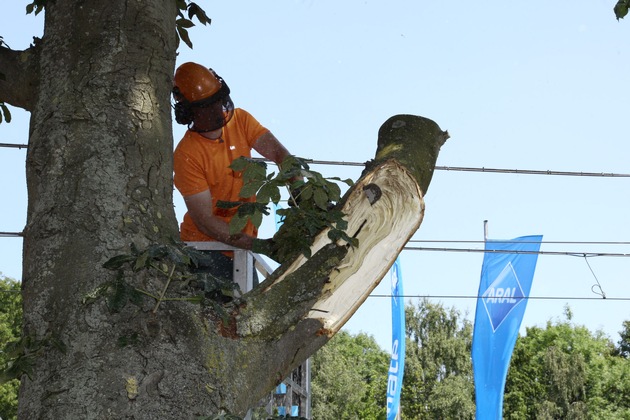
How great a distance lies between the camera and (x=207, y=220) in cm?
392

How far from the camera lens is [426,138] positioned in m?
3.00

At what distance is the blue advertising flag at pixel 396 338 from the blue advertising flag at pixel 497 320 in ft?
8.67

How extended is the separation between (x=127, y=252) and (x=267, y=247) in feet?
1.93

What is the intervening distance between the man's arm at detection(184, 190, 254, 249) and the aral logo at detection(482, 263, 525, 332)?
43.0 ft

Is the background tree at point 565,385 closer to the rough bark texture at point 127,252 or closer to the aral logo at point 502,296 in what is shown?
the aral logo at point 502,296

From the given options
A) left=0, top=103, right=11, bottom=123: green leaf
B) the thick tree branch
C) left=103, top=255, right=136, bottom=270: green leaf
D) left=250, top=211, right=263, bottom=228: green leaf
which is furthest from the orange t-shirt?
left=103, top=255, right=136, bottom=270: green leaf

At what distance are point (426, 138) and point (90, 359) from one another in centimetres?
142

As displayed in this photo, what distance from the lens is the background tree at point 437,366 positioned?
43.1 m

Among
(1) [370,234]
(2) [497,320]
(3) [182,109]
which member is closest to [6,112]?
(3) [182,109]

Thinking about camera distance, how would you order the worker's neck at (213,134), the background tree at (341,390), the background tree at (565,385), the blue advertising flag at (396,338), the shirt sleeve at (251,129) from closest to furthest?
the worker's neck at (213,134), the shirt sleeve at (251,129), the blue advertising flag at (396,338), the background tree at (565,385), the background tree at (341,390)

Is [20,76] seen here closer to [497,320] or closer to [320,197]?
[320,197]

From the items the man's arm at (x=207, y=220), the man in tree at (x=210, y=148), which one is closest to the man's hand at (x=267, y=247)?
the man's arm at (x=207, y=220)

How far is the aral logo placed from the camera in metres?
16.4

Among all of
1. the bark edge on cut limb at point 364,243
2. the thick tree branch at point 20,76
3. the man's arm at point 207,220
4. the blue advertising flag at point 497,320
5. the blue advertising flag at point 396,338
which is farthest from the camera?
the blue advertising flag at point 396,338
